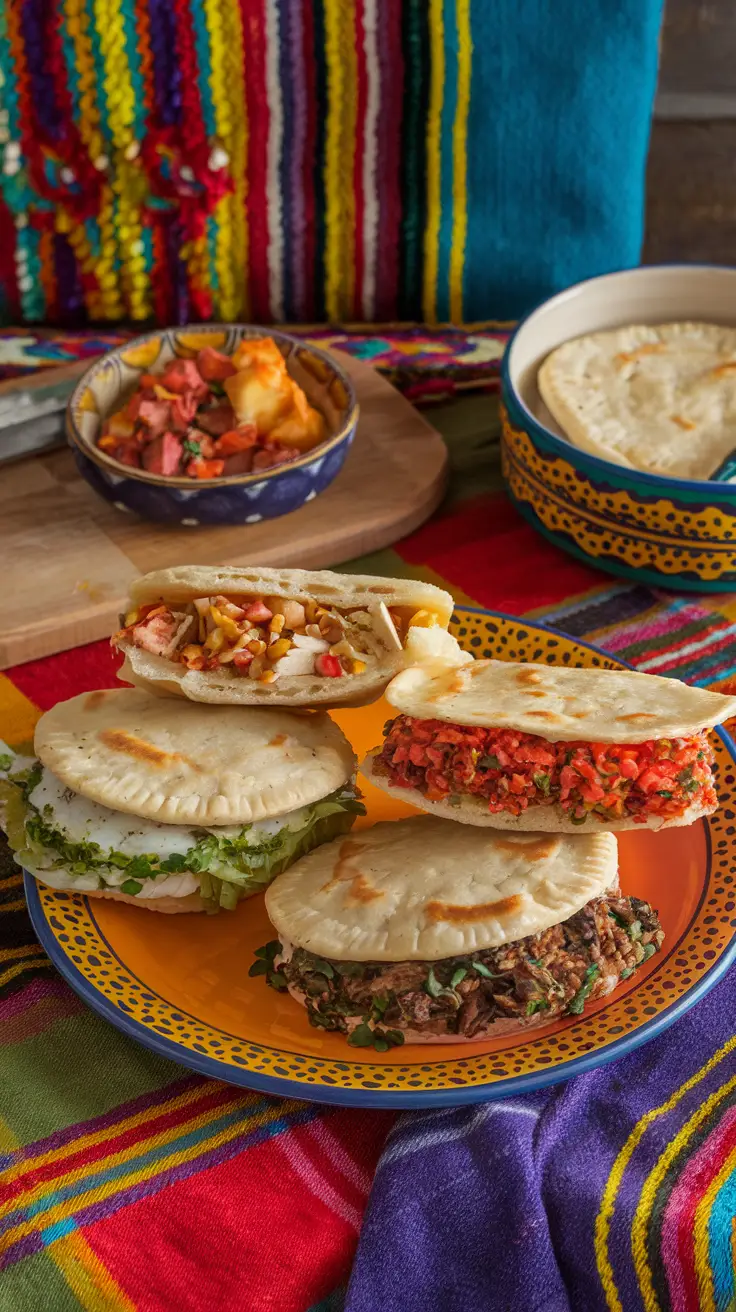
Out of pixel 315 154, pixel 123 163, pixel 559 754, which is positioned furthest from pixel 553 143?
pixel 559 754

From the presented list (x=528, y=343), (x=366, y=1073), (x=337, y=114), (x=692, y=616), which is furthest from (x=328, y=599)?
(x=337, y=114)

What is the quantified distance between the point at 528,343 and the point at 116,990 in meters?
2.49

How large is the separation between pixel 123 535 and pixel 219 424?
0.43 metres

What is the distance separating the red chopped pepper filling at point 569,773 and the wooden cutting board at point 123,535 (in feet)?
4.25

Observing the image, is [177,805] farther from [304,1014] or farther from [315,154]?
[315,154]

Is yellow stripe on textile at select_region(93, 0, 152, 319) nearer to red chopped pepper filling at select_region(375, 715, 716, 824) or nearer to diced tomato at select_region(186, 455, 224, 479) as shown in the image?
diced tomato at select_region(186, 455, 224, 479)

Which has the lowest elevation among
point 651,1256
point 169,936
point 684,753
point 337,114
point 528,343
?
point 651,1256

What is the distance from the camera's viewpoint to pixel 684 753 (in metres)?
2.64

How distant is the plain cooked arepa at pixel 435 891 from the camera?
2389 millimetres

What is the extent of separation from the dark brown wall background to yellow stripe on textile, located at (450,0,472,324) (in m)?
1.19

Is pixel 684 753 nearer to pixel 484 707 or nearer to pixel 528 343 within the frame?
pixel 484 707

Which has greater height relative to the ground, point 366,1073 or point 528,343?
point 528,343

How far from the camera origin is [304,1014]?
253 cm

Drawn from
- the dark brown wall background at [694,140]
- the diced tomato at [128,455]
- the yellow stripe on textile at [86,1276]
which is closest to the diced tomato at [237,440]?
the diced tomato at [128,455]
